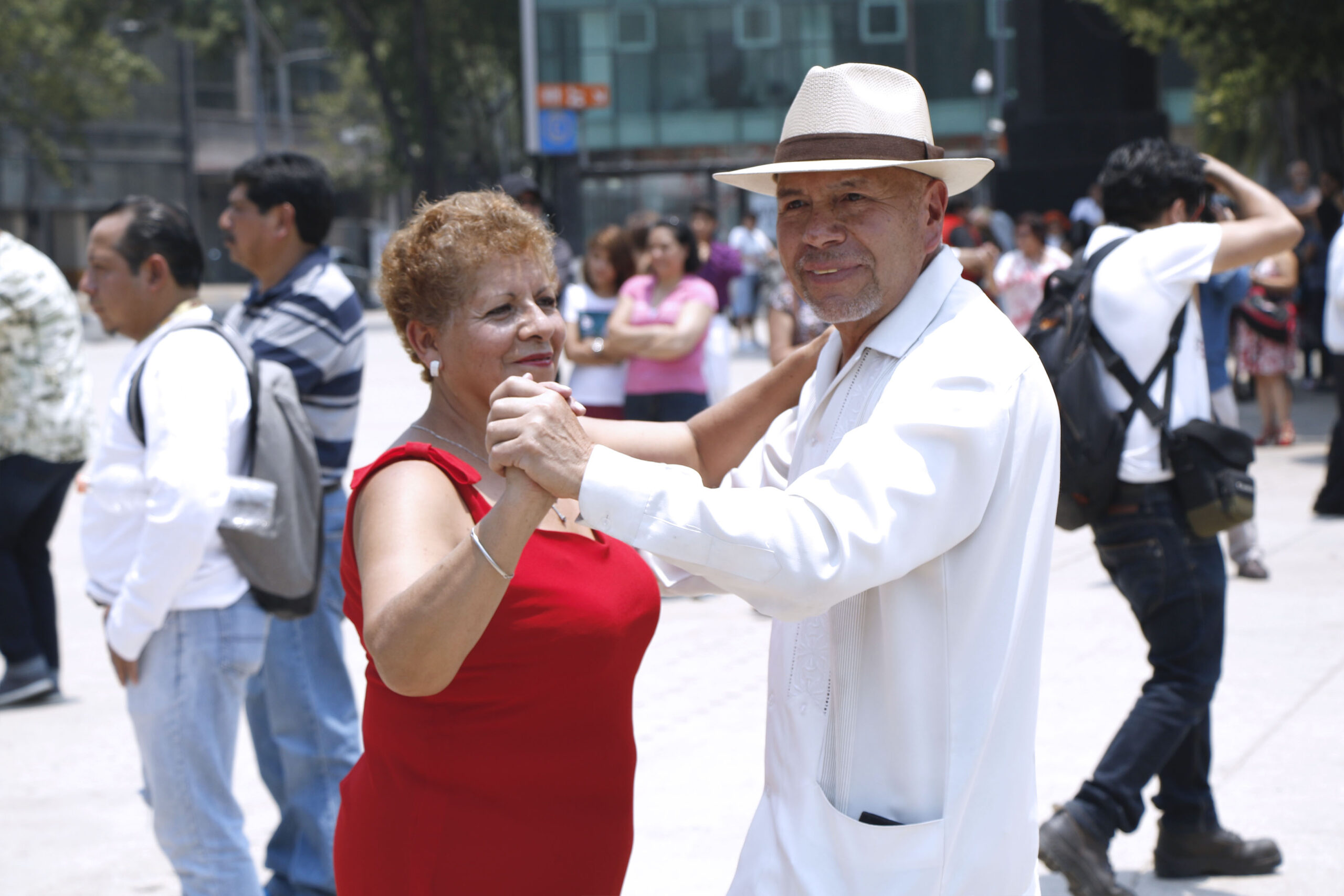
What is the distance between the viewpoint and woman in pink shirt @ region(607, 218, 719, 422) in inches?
295

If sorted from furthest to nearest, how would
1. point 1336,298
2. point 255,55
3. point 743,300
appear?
point 255,55
point 743,300
point 1336,298

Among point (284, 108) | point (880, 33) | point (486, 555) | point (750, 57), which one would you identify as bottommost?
point (486, 555)

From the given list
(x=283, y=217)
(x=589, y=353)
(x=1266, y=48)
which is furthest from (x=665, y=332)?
(x=1266, y=48)

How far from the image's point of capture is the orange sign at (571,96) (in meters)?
34.4

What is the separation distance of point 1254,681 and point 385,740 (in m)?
4.66

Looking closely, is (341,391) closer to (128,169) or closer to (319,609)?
(319,609)

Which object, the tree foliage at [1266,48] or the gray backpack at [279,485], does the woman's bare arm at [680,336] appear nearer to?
the gray backpack at [279,485]

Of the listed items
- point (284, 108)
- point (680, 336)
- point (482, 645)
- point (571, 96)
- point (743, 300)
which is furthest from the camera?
point (284, 108)

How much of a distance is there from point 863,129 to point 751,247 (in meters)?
21.6

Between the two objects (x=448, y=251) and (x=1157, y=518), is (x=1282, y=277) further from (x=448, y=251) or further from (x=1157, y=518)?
(x=448, y=251)

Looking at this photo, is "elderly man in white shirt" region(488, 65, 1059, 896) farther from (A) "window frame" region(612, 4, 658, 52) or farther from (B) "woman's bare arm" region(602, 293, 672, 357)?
(A) "window frame" region(612, 4, 658, 52)

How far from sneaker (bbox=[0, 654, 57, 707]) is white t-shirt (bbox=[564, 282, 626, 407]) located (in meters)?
2.94

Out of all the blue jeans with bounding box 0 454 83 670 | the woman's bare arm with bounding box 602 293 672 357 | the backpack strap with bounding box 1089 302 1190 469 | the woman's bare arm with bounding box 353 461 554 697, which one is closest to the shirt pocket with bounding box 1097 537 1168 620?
the backpack strap with bounding box 1089 302 1190 469

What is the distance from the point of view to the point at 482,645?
233 cm
